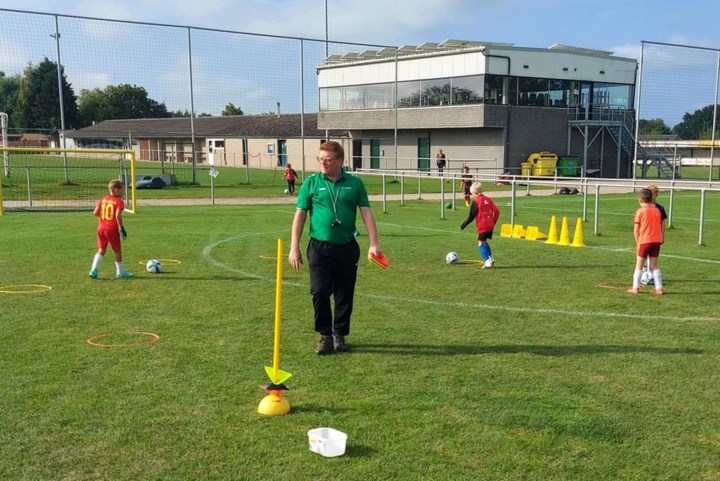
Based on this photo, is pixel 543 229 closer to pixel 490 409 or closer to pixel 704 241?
pixel 704 241

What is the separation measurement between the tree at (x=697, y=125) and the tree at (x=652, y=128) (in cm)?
122

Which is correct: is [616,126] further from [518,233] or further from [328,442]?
[328,442]

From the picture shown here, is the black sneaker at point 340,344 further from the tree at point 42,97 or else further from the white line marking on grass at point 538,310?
the tree at point 42,97

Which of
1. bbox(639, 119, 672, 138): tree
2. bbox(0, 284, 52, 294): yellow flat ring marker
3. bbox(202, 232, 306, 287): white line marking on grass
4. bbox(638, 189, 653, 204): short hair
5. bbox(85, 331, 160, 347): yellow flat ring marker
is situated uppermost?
bbox(639, 119, 672, 138): tree

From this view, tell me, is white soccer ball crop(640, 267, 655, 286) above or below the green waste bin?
below

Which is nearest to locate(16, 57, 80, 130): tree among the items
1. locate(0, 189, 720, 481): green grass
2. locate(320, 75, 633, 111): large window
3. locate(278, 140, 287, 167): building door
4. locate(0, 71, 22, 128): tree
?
locate(0, 71, 22, 128): tree

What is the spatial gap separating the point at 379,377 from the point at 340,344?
2.96 ft

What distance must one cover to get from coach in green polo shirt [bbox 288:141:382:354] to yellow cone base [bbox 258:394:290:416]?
1521 mm

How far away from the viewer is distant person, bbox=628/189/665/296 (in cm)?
955

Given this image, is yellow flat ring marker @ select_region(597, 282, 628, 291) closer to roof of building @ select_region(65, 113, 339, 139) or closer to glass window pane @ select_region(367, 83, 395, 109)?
glass window pane @ select_region(367, 83, 395, 109)

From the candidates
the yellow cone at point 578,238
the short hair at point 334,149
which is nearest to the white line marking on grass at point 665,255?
the yellow cone at point 578,238

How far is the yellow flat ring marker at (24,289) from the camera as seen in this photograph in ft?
31.6

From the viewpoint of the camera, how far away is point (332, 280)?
6.79 meters

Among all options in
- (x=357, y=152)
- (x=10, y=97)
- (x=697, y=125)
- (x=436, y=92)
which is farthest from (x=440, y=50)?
(x=10, y=97)
